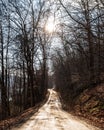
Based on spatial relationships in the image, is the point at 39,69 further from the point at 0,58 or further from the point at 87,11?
the point at 87,11

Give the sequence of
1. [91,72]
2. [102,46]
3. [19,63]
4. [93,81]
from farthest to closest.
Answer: [19,63]
[93,81]
[91,72]
[102,46]

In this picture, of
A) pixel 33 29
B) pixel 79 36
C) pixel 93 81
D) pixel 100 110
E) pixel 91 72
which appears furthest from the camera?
pixel 33 29

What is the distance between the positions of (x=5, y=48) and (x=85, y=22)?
2192 centimetres

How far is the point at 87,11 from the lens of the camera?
1516 cm

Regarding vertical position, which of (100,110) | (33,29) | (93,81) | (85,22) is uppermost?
(33,29)

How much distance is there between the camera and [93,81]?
32219 mm

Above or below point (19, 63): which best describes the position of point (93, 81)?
below

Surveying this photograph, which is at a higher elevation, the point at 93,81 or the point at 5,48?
the point at 5,48

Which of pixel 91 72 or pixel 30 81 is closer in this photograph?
pixel 91 72

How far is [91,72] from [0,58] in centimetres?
1194

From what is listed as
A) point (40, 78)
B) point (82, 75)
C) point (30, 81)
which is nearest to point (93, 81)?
point (82, 75)

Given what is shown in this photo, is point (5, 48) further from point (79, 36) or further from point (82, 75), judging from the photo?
point (79, 36)

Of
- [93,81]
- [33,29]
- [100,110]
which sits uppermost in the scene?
[33,29]

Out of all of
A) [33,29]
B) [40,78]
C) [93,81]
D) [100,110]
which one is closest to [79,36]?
→ [100,110]
